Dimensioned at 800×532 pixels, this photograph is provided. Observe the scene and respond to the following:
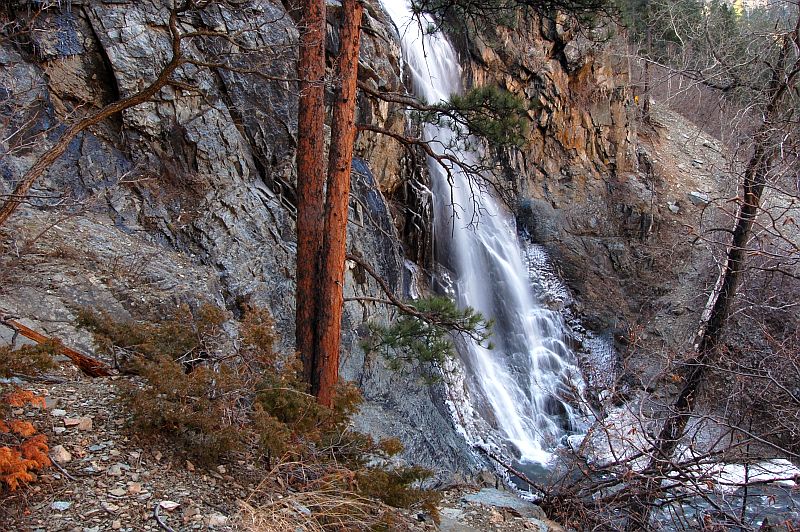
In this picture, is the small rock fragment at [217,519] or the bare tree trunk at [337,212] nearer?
the small rock fragment at [217,519]

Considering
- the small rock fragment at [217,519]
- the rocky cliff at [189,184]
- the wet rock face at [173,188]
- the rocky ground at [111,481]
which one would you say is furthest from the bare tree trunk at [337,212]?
the small rock fragment at [217,519]

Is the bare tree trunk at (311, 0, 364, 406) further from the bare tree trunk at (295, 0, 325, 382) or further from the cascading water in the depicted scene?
the cascading water

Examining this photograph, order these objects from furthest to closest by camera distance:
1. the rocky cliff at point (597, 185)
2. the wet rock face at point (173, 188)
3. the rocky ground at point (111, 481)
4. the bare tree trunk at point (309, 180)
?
the rocky cliff at point (597, 185) < the wet rock face at point (173, 188) < the bare tree trunk at point (309, 180) < the rocky ground at point (111, 481)

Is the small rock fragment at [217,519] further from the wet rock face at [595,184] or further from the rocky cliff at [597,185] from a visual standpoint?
the wet rock face at [595,184]

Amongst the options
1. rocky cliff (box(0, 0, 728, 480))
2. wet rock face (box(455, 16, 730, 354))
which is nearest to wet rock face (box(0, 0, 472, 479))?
rocky cliff (box(0, 0, 728, 480))

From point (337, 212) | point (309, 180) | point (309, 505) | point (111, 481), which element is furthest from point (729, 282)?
point (111, 481)

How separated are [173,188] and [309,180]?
304cm

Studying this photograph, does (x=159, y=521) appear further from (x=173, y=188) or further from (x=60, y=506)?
(x=173, y=188)

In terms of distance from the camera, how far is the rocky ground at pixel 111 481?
2.75m

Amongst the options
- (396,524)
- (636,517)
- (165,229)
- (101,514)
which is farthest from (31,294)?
(636,517)

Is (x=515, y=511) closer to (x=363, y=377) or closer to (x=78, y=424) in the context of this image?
(x=363, y=377)

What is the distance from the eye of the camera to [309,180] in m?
5.88

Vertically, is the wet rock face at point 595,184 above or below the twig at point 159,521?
above

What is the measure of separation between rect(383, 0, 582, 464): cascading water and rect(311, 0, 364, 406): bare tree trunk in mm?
4675
